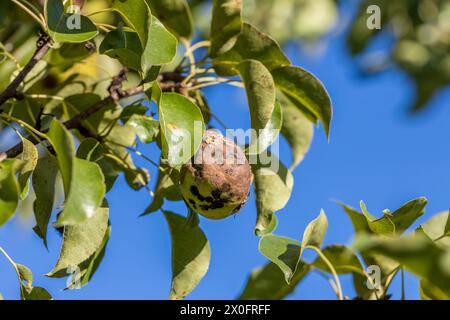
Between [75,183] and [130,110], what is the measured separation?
0.58m

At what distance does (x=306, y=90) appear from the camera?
1.91 m

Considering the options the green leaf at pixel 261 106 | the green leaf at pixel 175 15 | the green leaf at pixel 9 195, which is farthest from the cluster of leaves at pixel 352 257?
the green leaf at pixel 175 15

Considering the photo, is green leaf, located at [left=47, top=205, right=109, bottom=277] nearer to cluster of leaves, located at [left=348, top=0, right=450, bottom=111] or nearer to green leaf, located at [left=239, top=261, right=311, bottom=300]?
green leaf, located at [left=239, top=261, right=311, bottom=300]

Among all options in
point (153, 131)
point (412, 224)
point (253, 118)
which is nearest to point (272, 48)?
point (253, 118)

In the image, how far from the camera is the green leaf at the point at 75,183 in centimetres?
131

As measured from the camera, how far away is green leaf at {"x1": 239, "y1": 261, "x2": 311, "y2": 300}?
2266mm

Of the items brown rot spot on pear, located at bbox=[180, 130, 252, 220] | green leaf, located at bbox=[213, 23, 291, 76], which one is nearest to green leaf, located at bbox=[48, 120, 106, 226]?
brown rot spot on pear, located at bbox=[180, 130, 252, 220]

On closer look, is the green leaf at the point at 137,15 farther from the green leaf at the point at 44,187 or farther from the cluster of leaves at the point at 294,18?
the cluster of leaves at the point at 294,18

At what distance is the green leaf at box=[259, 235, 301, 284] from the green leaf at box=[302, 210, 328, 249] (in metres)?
0.03

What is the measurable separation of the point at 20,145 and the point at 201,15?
2.54 metres

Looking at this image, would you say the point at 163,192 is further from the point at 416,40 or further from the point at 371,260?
the point at 416,40

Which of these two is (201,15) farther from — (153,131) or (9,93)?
(9,93)

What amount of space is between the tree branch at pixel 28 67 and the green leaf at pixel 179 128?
28 cm

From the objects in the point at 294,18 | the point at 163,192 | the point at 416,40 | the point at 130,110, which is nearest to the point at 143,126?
the point at 130,110
